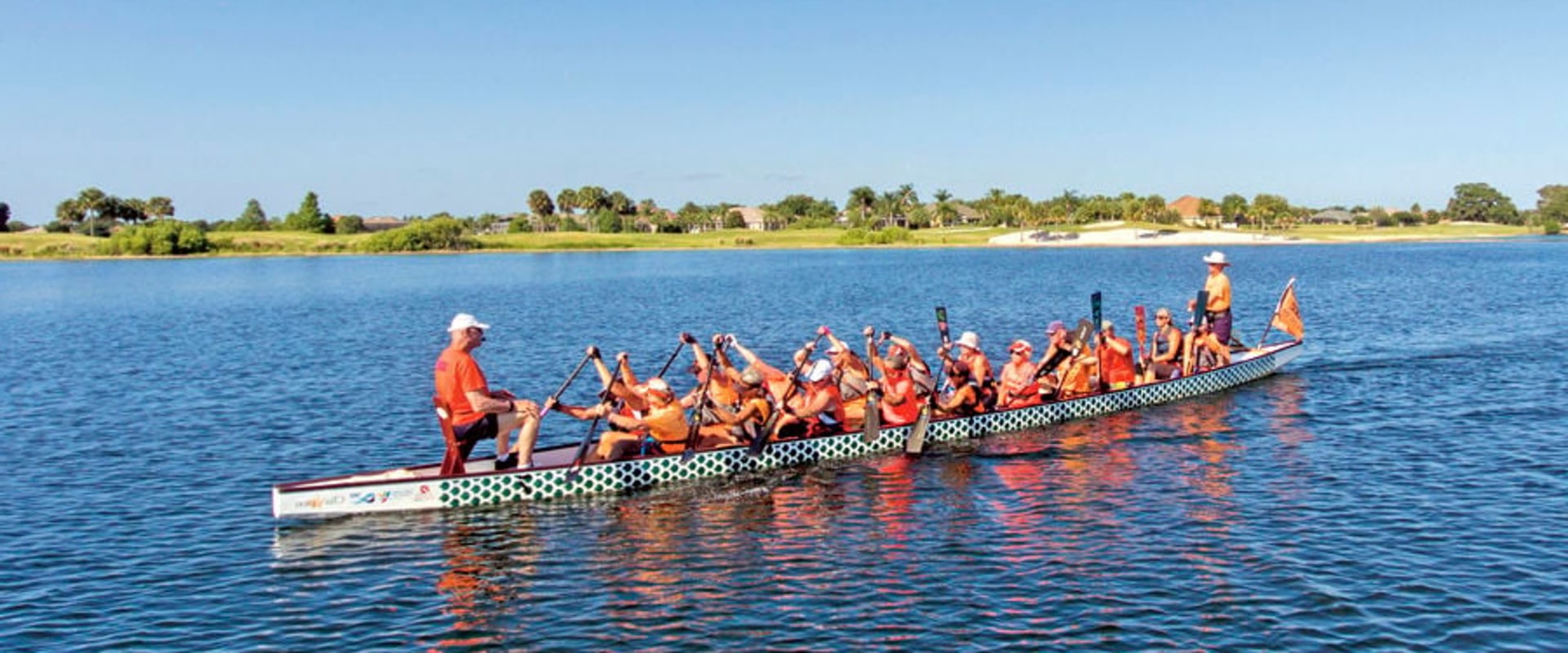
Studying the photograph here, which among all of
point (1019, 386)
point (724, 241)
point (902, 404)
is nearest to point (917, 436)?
point (902, 404)

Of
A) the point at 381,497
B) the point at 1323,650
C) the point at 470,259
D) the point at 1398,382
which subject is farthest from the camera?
the point at 470,259

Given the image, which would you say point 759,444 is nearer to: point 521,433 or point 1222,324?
point 521,433

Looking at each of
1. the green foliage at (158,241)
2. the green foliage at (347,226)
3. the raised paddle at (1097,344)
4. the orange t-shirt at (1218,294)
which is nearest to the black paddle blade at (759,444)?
the raised paddle at (1097,344)

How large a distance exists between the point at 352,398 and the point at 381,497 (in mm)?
13694

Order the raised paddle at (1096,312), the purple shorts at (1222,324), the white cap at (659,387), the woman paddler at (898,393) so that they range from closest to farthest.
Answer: the white cap at (659,387), the woman paddler at (898,393), the raised paddle at (1096,312), the purple shorts at (1222,324)

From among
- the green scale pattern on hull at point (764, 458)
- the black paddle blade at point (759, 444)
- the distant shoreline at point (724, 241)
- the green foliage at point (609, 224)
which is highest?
the green foliage at point (609, 224)

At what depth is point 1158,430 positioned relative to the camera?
22.9 m

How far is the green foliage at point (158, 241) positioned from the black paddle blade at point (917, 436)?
5695 inches

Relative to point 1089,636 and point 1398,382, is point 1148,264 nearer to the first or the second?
point 1398,382

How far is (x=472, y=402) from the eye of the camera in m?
16.3

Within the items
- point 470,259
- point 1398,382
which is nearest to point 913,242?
point 470,259

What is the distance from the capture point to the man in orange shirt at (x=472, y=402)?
16.2m

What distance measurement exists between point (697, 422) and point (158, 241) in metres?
145

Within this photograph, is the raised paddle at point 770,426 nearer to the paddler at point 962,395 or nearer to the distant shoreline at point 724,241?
the paddler at point 962,395
